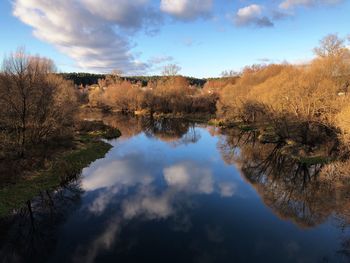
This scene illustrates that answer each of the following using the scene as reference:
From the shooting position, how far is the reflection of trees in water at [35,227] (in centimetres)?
1245

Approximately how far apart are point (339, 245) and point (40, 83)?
2450 cm

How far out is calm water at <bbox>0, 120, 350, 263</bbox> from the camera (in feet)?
42.8

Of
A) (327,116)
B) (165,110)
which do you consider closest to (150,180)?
(327,116)

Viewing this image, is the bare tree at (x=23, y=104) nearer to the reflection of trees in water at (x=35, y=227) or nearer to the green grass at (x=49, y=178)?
the green grass at (x=49, y=178)

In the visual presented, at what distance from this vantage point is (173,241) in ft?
46.0

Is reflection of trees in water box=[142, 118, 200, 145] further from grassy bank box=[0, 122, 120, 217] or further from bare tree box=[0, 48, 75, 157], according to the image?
bare tree box=[0, 48, 75, 157]

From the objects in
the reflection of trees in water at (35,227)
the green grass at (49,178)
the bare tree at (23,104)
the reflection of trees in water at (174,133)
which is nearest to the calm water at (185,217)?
the reflection of trees in water at (35,227)

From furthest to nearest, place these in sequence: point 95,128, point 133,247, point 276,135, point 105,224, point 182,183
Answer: point 95,128 → point 276,135 → point 182,183 → point 105,224 → point 133,247

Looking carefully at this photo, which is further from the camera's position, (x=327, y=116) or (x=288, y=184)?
(x=327, y=116)

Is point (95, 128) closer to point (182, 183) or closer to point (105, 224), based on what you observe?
point (182, 183)

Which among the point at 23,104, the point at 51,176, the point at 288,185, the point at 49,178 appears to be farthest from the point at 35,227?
the point at 288,185

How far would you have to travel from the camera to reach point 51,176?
2152 cm

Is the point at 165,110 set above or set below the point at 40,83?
below

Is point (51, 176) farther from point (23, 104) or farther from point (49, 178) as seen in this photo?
point (23, 104)
